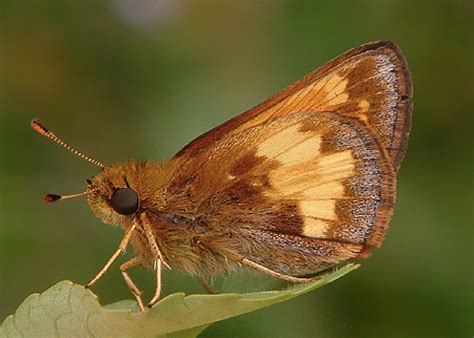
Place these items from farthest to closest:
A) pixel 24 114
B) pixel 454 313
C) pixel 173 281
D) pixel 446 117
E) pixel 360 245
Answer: pixel 24 114
pixel 446 117
pixel 454 313
pixel 173 281
pixel 360 245

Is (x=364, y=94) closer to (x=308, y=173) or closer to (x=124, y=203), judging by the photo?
(x=308, y=173)

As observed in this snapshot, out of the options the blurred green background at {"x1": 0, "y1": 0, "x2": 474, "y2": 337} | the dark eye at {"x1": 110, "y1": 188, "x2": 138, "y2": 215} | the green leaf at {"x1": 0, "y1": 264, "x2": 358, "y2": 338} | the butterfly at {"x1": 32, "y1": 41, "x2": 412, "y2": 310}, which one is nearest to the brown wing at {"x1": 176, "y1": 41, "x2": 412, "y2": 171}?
the butterfly at {"x1": 32, "y1": 41, "x2": 412, "y2": 310}

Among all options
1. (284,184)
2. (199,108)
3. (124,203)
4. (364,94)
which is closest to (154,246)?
(124,203)

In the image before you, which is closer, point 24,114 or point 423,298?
point 423,298

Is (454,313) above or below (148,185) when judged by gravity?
Result: below

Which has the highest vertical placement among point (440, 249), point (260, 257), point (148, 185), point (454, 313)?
point (148, 185)

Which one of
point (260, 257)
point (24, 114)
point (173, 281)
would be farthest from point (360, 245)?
point (24, 114)

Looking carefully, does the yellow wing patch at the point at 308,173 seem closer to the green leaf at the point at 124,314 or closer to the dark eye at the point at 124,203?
the dark eye at the point at 124,203

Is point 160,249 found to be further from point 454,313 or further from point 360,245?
point 454,313
